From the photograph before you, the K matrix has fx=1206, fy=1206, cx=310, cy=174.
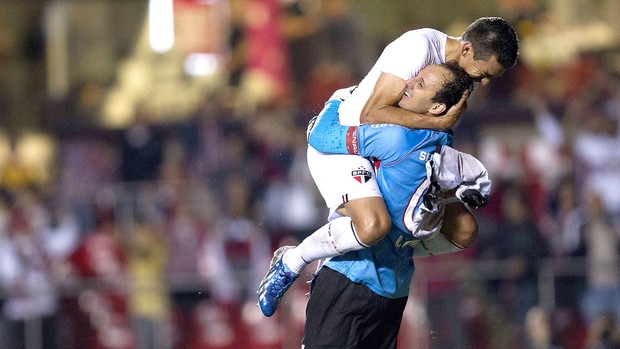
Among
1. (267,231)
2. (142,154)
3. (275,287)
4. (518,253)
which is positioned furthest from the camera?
(142,154)

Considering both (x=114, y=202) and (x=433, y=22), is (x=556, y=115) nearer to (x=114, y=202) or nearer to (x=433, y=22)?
(x=433, y=22)

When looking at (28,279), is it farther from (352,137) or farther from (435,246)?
(352,137)

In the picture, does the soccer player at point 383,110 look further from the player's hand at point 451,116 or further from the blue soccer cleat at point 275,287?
the blue soccer cleat at point 275,287

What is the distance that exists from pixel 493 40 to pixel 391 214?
40.9 inches

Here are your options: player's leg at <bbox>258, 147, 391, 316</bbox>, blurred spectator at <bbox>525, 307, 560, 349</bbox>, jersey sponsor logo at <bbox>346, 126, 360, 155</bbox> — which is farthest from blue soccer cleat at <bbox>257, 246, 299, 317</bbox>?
blurred spectator at <bbox>525, 307, 560, 349</bbox>

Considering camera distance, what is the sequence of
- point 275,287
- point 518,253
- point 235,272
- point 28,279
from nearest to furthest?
point 275,287, point 518,253, point 235,272, point 28,279

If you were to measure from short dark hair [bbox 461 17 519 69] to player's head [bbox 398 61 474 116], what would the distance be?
0.60ft

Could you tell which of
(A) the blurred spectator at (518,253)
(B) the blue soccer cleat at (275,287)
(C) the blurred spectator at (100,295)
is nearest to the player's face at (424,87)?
(B) the blue soccer cleat at (275,287)

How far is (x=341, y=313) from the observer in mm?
6379

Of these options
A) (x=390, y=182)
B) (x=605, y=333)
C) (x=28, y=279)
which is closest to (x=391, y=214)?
(x=390, y=182)

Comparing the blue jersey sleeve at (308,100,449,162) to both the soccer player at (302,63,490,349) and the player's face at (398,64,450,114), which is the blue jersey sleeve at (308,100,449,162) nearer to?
the soccer player at (302,63,490,349)

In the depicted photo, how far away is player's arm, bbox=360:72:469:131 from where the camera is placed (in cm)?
607

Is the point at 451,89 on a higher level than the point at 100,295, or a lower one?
higher

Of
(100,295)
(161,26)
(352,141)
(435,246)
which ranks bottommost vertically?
(100,295)
